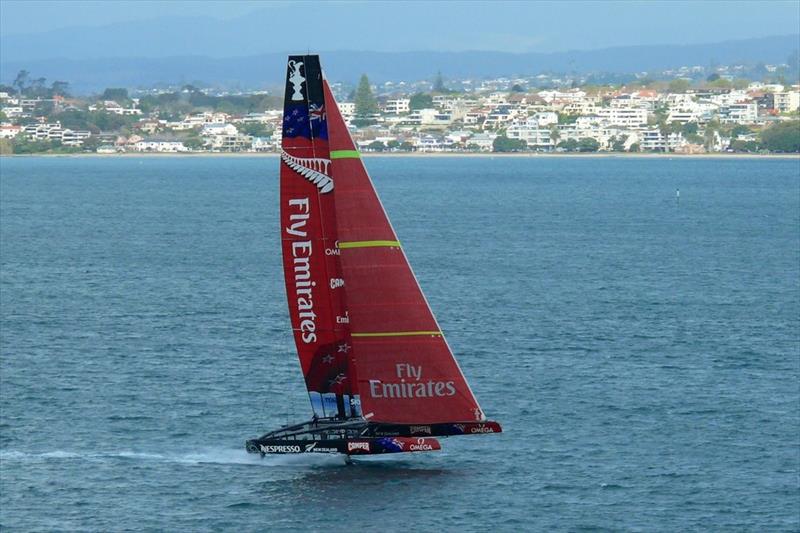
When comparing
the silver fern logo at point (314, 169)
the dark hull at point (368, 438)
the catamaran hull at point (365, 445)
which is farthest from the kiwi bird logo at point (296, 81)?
the catamaran hull at point (365, 445)

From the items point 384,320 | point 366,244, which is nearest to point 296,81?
point 366,244

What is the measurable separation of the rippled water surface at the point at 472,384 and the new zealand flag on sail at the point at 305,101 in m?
9.63

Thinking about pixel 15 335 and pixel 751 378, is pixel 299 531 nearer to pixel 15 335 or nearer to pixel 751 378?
pixel 751 378

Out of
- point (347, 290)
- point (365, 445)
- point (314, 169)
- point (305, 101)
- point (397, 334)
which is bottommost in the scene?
point (365, 445)

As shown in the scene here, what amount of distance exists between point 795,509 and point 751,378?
17630 millimetres

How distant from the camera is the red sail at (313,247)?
43250 mm

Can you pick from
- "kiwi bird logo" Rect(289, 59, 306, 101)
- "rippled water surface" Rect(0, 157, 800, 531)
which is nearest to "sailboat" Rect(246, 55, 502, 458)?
"kiwi bird logo" Rect(289, 59, 306, 101)

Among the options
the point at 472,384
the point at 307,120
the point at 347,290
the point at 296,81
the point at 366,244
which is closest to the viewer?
the point at 296,81

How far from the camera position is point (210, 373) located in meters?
61.3

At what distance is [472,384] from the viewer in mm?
58875

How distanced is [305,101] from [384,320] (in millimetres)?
6363

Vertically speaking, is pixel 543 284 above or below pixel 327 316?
below

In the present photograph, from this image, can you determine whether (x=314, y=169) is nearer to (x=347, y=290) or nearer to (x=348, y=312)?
(x=347, y=290)

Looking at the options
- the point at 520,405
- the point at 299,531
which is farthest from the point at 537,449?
the point at 299,531
